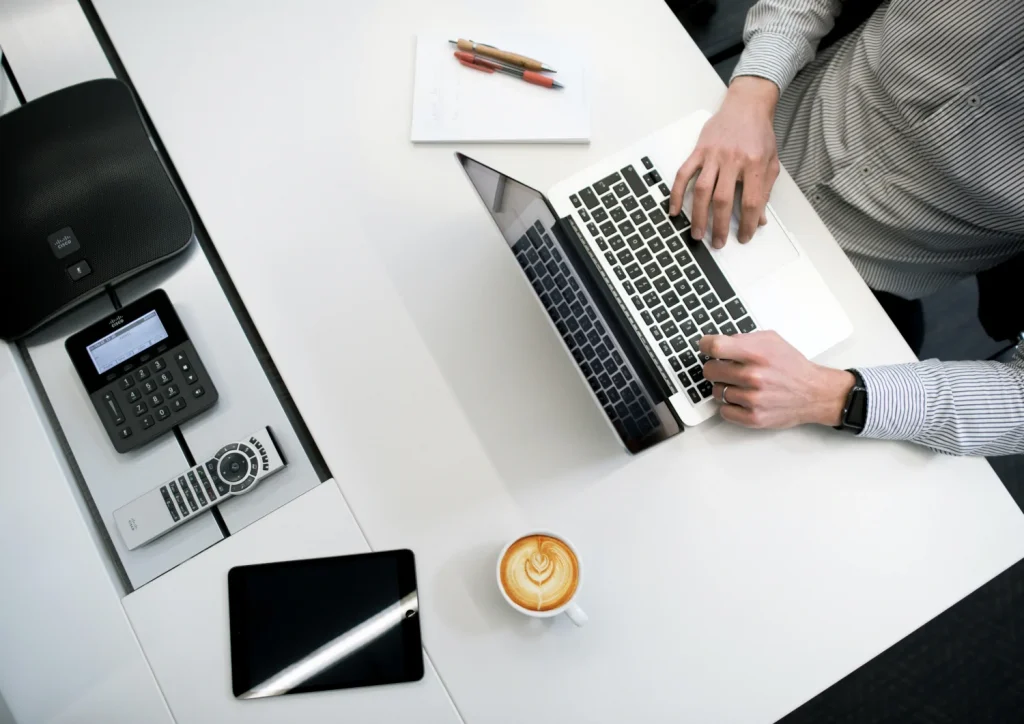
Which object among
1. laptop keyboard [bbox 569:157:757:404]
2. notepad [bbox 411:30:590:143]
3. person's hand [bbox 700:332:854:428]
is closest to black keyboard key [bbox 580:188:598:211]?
laptop keyboard [bbox 569:157:757:404]

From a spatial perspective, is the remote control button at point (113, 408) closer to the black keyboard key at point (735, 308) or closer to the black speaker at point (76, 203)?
the black speaker at point (76, 203)

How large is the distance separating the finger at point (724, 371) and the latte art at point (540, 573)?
0.79 ft

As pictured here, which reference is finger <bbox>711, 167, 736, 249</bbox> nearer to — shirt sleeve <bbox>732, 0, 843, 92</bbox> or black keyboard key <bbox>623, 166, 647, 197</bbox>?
black keyboard key <bbox>623, 166, 647, 197</bbox>

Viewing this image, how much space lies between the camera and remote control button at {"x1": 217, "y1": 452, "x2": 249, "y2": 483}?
0.79 m

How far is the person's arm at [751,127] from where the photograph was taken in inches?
30.8

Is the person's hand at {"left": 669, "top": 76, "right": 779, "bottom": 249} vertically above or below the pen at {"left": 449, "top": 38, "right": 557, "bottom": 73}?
below

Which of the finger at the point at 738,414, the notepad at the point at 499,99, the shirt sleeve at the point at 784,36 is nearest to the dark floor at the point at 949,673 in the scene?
the shirt sleeve at the point at 784,36

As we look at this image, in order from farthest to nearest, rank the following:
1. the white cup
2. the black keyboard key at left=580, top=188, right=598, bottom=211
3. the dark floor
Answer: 1. the dark floor
2. the black keyboard key at left=580, top=188, right=598, bottom=211
3. the white cup

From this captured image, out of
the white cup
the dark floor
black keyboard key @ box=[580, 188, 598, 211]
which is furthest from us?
the dark floor

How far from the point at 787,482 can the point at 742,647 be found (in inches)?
7.4

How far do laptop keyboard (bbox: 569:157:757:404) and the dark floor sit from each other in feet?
2.26

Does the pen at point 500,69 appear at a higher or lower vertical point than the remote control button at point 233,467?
higher

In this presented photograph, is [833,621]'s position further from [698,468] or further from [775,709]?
[698,468]

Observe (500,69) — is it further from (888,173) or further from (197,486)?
(197,486)
